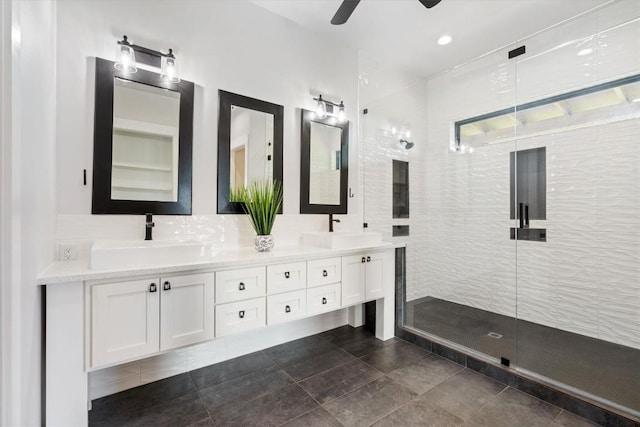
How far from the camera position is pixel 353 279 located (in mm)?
2477

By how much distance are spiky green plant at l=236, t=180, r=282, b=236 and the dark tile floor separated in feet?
3.43

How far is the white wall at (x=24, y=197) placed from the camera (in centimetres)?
99

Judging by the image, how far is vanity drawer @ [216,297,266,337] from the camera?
1.80 m

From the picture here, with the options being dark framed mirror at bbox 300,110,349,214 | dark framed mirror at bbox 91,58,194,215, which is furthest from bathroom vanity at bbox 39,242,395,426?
dark framed mirror at bbox 300,110,349,214

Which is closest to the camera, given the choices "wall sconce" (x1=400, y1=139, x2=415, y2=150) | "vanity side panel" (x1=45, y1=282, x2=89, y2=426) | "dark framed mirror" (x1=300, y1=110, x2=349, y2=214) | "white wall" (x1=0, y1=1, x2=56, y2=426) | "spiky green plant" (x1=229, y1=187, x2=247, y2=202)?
"white wall" (x1=0, y1=1, x2=56, y2=426)

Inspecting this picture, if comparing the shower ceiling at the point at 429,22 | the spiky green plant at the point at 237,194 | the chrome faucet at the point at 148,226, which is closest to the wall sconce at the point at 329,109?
the shower ceiling at the point at 429,22

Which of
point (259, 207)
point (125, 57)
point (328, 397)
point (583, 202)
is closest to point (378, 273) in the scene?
point (328, 397)

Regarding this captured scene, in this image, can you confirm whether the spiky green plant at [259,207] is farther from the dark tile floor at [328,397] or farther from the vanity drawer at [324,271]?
the dark tile floor at [328,397]

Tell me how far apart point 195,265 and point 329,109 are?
6.48 ft

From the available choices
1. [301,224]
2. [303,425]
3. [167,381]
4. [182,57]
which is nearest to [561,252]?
[301,224]

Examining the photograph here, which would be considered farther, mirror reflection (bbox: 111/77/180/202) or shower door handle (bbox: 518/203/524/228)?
shower door handle (bbox: 518/203/524/228)

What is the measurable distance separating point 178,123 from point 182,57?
0.49 meters

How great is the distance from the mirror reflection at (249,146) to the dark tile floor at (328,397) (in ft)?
4.65

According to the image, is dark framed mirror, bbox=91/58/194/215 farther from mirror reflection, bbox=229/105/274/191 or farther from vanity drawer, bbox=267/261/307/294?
vanity drawer, bbox=267/261/307/294
